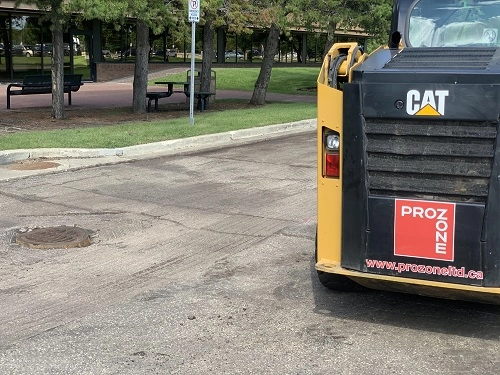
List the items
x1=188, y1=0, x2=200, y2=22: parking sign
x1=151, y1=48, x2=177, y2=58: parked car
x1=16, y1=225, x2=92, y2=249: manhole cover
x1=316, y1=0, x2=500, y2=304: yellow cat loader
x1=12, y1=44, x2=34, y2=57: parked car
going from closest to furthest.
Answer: x1=316, y1=0, x2=500, y2=304: yellow cat loader
x1=16, y1=225, x2=92, y2=249: manhole cover
x1=188, y1=0, x2=200, y2=22: parking sign
x1=12, y1=44, x2=34, y2=57: parked car
x1=151, y1=48, x2=177, y2=58: parked car

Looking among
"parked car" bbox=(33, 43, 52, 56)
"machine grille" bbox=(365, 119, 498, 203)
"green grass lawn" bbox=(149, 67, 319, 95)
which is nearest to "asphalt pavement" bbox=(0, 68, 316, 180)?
"machine grille" bbox=(365, 119, 498, 203)

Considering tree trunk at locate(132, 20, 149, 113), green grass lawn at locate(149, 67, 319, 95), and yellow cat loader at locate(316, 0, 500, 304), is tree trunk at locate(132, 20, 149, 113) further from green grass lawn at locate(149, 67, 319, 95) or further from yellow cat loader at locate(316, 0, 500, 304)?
yellow cat loader at locate(316, 0, 500, 304)

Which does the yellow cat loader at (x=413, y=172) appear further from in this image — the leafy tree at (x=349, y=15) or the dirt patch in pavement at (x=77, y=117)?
the leafy tree at (x=349, y=15)

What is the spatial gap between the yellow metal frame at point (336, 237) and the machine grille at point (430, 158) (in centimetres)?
27

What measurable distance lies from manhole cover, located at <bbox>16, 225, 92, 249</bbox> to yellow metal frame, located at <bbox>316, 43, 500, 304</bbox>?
9.69ft

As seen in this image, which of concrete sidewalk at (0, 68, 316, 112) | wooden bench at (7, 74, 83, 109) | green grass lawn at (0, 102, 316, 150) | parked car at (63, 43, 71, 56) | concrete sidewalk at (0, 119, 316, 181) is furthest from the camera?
parked car at (63, 43, 71, 56)

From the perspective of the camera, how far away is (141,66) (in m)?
18.6

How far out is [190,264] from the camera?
6.14m

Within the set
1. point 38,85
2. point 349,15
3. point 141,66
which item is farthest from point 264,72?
point 38,85

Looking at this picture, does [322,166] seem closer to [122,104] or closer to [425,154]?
[425,154]

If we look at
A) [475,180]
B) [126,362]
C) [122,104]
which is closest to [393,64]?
[475,180]

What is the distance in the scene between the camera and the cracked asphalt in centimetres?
420

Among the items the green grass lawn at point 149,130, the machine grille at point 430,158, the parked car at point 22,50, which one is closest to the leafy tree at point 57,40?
the green grass lawn at point 149,130

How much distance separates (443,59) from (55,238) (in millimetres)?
4259
